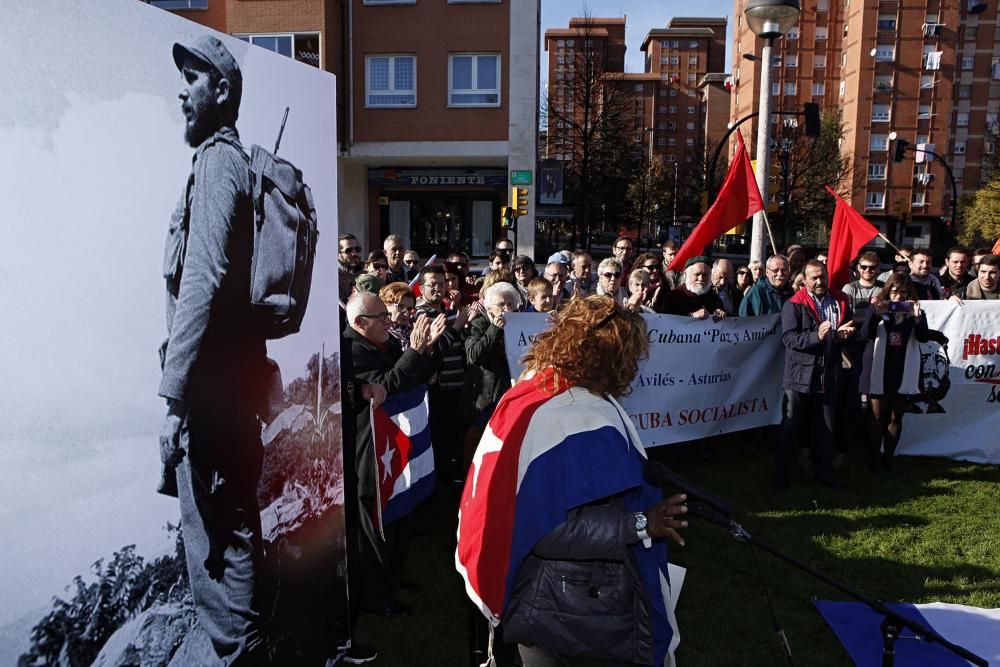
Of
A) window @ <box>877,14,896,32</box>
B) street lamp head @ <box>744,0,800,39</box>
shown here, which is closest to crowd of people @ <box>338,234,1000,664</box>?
street lamp head @ <box>744,0,800,39</box>

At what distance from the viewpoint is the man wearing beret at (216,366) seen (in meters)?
2.40

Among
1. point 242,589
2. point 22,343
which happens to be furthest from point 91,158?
point 242,589

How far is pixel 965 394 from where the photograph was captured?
8305mm

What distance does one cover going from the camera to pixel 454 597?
5020 millimetres

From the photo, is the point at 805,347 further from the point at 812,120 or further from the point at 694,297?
the point at 812,120

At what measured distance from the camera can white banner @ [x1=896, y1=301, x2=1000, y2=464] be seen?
321 inches

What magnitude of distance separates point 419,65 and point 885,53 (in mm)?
65777

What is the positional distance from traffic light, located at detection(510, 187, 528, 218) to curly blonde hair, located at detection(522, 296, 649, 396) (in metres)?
18.3

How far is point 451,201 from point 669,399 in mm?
21452

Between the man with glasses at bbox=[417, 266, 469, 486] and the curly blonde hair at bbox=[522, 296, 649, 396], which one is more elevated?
the curly blonde hair at bbox=[522, 296, 649, 396]

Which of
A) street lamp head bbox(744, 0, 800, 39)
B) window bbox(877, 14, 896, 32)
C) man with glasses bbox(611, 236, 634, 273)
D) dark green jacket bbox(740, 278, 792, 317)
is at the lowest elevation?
dark green jacket bbox(740, 278, 792, 317)

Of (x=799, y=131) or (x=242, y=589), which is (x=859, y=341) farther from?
(x=799, y=131)

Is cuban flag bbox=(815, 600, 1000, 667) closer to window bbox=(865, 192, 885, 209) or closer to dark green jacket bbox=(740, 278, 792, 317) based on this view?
dark green jacket bbox=(740, 278, 792, 317)

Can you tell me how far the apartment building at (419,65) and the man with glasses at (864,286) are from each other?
16258 millimetres
